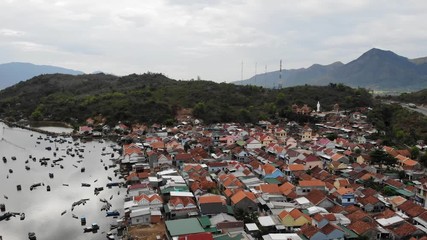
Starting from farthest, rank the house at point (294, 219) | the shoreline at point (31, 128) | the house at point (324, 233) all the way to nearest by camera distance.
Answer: the shoreline at point (31, 128) → the house at point (294, 219) → the house at point (324, 233)

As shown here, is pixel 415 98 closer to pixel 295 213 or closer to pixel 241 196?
pixel 241 196

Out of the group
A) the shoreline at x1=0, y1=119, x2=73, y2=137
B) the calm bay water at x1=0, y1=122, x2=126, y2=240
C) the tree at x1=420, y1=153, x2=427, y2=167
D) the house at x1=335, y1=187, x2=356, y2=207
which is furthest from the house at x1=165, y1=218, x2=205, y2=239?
the shoreline at x1=0, y1=119, x2=73, y2=137

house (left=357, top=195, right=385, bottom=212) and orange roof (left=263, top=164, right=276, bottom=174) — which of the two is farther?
orange roof (left=263, top=164, right=276, bottom=174)

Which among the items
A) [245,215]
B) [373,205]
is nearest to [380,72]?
[373,205]

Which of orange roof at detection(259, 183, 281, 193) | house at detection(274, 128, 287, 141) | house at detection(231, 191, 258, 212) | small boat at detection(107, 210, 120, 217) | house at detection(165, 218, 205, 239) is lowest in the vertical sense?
small boat at detection(107, 210, 120, 217)

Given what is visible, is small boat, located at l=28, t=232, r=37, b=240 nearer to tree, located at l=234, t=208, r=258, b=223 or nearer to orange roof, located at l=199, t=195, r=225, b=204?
orange roof, located at l=199, t=195, r=225, b=204

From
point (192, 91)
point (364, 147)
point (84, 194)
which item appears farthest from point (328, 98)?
point (84, 194)

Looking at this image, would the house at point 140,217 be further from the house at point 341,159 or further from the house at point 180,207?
the house at point 341,159

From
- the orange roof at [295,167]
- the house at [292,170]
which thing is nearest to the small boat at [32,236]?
the house at [292,170]
